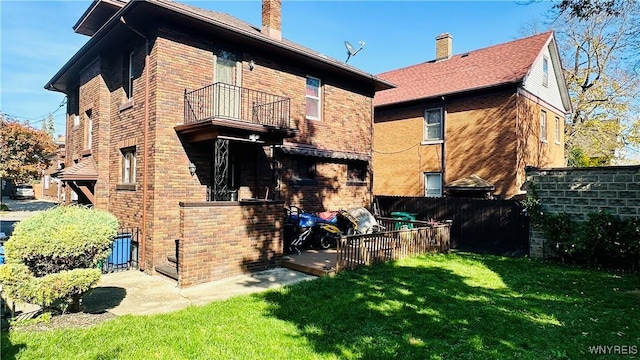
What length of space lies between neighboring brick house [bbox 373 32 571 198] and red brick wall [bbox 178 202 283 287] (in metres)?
10.3

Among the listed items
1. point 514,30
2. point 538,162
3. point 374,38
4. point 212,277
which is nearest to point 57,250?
point 212,277

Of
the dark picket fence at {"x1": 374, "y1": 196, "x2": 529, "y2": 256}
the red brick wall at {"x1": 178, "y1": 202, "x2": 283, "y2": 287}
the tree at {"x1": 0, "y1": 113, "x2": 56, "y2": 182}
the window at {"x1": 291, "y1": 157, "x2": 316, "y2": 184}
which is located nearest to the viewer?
the red brick wall at {"x1": 178, "y1": 202, "x2": 283, "y2": 287}

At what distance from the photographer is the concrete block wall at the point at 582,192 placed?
31.1ft

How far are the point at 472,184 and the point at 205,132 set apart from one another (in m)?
11.8

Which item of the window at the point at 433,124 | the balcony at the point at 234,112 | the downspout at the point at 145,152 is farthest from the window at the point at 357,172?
the downspout at the point at 145,152

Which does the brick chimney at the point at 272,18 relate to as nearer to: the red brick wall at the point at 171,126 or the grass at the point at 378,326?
the red brick wall at the point at 171,126

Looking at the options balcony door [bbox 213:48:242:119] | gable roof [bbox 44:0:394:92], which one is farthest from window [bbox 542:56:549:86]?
balcony door [bbox 213:48:242:119]

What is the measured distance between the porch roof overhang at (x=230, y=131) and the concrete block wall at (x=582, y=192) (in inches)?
315

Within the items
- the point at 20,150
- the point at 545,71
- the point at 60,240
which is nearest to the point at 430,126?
the point at 545,71

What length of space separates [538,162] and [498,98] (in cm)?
405

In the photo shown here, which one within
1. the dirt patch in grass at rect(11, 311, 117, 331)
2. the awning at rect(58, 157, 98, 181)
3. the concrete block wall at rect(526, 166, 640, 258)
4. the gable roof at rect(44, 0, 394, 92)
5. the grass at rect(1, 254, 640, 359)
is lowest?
the grass at rect(1, 254, 640, 359)

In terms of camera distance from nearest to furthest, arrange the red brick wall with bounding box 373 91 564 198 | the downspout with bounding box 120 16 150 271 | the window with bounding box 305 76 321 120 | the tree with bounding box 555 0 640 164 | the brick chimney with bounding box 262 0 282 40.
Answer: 1. the downspout with bounding box 120 16 150 271
2. the brick chimney with bounding box 262 0 282 40
3. the window with bounding box 305 76 321 120
4. the red brick wall with bounding box 373 91 564 198
5. the tree with bounding box 555 0 640 164

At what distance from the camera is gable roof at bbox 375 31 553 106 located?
1584cm

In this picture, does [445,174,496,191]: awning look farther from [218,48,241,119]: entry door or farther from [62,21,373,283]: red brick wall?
[218,48,241,119]: entry door
